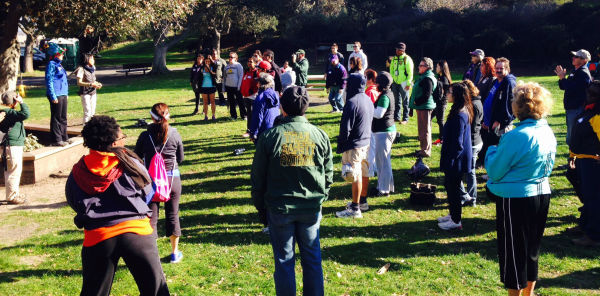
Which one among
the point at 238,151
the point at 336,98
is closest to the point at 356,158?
the point at 238,151

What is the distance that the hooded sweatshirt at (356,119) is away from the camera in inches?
263

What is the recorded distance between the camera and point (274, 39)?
40094mm

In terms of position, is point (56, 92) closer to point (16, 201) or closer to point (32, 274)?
point (16, 201)

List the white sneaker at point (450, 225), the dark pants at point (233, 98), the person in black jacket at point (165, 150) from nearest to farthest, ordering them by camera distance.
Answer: the person in black jacket at point (165, 150)
the white sneaker at point (450, 225)
the dark pants at point (233, 98)

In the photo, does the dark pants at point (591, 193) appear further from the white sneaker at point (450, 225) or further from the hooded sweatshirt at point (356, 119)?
the hooded sweatshirt at point (356, 119)

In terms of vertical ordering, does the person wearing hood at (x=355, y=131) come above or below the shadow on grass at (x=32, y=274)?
above

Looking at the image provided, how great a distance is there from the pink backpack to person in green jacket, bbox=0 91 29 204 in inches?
151

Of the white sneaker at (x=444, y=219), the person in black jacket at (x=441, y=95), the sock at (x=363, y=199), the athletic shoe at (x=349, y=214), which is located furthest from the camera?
the person in black jacket at (x=441, y=95)

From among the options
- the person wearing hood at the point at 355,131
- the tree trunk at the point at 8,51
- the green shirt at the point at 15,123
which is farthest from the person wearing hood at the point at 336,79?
the green shirt at the point at 15,123

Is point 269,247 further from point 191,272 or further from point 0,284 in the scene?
point 0,284

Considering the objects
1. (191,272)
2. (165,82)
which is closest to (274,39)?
(165,82)

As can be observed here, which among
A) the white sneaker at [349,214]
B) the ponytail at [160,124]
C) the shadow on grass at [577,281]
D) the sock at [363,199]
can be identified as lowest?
the shadow on grass at [577,281]

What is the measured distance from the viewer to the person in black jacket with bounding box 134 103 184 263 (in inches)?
214

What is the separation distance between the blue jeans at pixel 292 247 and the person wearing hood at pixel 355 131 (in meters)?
2.48
